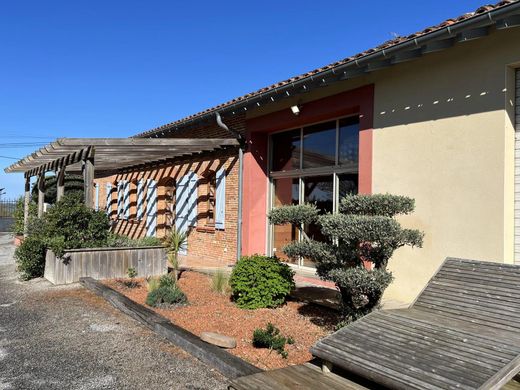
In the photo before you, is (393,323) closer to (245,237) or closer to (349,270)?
(349,270)

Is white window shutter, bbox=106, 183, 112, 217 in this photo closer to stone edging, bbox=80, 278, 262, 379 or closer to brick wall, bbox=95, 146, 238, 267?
brick wall, bbox=95, 146, 238, 267

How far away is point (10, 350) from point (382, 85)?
6.10 meters

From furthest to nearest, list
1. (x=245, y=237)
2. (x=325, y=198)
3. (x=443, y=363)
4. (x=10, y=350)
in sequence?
(x=245, y=237) → (x=325, y=198) → (x=10, y=350) → (x=443, y=363)

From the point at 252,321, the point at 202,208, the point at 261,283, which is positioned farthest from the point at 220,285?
the point at 202,208

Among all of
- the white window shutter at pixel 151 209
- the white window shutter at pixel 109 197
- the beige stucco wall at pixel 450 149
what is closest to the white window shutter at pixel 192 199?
the white window shutter at pixel 151 209

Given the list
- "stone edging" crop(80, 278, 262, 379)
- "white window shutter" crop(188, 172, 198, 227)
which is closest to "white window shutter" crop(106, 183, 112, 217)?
"white window shutter" crop(188, 172, 198, 227)

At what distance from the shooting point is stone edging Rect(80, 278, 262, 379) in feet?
12.2

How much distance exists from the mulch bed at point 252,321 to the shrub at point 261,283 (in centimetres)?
14

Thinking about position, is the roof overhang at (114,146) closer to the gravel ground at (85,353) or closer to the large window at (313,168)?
the large window at (313,168)

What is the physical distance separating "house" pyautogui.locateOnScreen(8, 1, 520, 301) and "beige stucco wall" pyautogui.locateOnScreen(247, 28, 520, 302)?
14 mm

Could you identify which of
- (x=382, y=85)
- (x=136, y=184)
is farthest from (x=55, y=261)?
(x=136, y=184)

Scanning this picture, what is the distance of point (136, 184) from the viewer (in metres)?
16.8

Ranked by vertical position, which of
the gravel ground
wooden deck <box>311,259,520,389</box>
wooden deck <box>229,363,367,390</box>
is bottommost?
the gravel ground

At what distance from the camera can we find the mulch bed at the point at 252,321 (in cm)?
428
